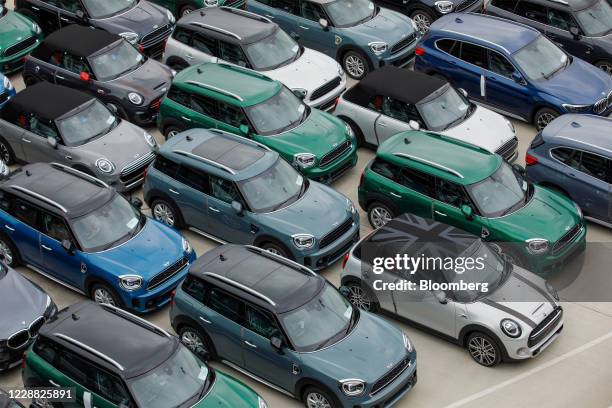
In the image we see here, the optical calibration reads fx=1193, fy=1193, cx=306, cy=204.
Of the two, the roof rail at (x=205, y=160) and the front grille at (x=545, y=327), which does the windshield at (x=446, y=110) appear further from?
the front grille at (x=545, y=327)

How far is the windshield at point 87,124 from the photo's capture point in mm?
22359

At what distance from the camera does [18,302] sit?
60.0 ft

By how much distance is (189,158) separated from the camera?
67.5 feet

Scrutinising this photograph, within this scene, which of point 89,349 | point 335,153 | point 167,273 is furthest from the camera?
point 335,153

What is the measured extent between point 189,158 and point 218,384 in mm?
5481

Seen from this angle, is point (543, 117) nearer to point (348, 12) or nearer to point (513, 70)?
point (513, 70)

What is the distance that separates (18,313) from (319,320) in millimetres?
4686

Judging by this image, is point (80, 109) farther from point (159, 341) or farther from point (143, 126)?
point (159, 341)

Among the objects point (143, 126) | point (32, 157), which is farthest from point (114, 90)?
point (32, 157)

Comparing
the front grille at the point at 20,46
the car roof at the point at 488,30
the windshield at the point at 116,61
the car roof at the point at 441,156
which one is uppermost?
the car roof at the point at 488,30

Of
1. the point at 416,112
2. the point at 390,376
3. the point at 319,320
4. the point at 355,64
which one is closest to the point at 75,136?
the point at 416,112

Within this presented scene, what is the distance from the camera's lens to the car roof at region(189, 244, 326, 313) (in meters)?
17.1

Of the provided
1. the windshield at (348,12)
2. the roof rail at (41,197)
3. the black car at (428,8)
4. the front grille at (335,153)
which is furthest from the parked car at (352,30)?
the roof rail at (41,197)

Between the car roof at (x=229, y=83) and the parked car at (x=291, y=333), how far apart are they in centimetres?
505
